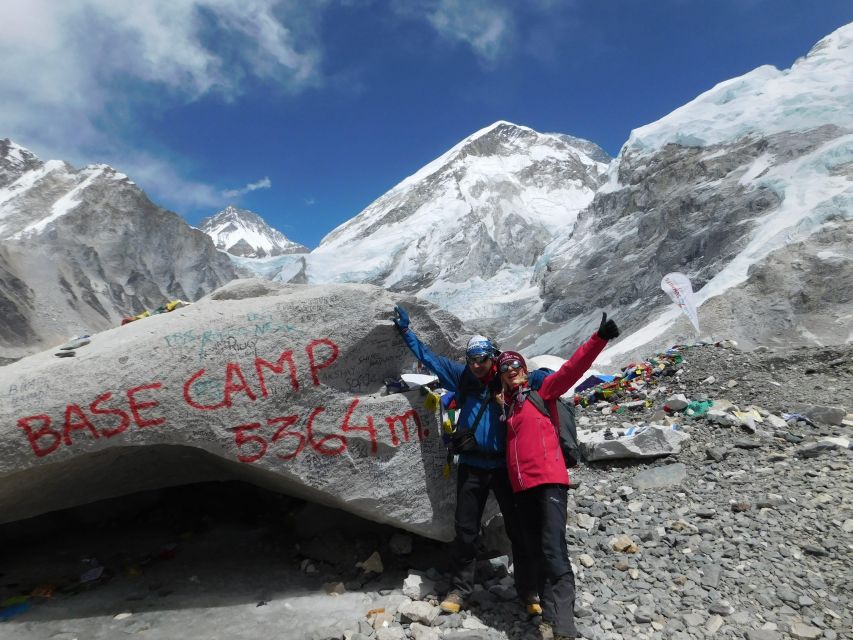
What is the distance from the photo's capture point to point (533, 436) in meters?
3.91

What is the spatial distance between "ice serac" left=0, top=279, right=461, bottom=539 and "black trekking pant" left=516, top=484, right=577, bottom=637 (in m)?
1.10

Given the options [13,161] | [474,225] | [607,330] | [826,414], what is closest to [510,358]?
[607,330]

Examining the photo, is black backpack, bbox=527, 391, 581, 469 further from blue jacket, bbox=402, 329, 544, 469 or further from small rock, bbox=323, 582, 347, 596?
small rock, bbox=323, 582, 347, 596

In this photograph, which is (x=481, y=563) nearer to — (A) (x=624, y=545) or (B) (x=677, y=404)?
(A) (x=624, y=545)

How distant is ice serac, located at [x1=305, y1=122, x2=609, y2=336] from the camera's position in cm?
8500

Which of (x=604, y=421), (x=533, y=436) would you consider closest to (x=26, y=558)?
(x=533, y=436)

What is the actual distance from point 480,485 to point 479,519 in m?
0.27

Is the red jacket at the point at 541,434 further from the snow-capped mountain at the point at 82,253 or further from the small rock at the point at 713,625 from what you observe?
the snow-capped mountain at the point at 82,253

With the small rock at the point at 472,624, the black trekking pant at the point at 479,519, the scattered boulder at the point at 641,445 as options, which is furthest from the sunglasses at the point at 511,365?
the scattered boulder at the point at 641,445

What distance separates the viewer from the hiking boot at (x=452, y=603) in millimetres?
4090

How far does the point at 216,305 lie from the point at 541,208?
351 feet

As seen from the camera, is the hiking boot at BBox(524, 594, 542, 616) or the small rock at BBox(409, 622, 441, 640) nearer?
the small rock at BBox(409, 622, 441, 640)

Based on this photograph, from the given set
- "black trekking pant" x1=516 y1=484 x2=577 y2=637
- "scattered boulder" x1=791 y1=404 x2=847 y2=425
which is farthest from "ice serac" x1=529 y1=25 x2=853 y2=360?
"black trekking pant" x1=516 y1=484 x2=577 y2=637

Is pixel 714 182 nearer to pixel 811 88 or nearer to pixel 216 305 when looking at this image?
pixel 811 88
